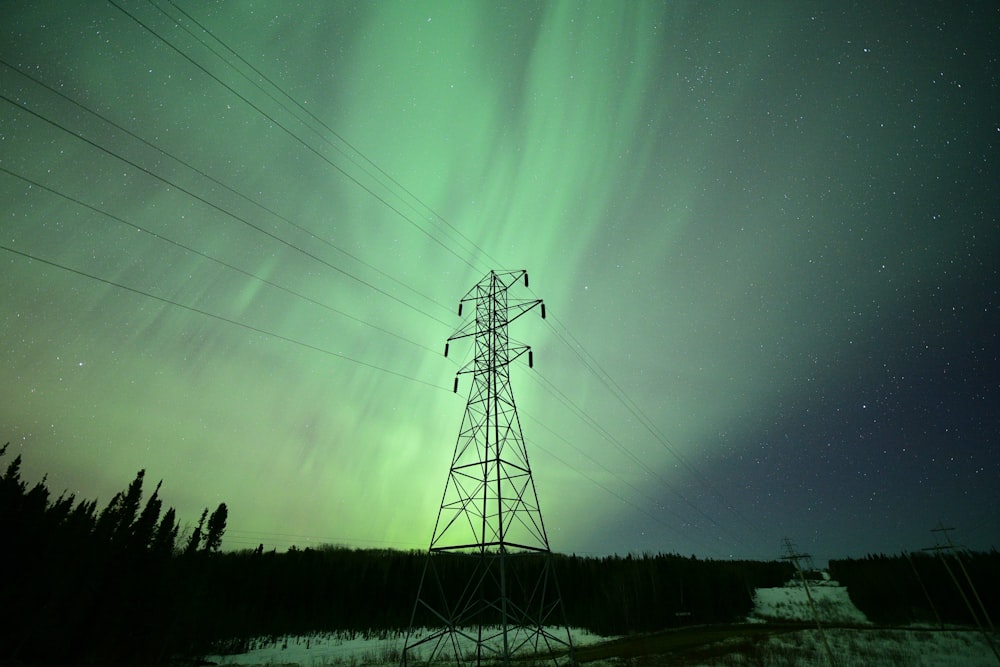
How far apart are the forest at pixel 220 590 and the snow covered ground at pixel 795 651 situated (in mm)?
8022

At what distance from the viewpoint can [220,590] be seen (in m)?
71.2

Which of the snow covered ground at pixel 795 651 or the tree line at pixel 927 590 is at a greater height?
the tree line at pixel 927 590

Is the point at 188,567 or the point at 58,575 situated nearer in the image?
the point at 58,575

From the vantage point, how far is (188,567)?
218 ft

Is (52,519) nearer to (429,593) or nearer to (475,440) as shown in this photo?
(429,593)

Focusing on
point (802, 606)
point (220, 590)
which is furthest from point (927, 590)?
point (220, 590)

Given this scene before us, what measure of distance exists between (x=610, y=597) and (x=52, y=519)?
3320 inches

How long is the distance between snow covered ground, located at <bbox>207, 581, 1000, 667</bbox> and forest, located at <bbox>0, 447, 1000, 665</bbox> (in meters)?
8.02

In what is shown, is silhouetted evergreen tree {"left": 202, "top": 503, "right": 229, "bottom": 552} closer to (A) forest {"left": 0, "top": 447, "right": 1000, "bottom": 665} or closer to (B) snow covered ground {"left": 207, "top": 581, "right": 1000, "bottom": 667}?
(A) forest {"left": 0, "top": 447, "right": 1000, "bottom": 665}

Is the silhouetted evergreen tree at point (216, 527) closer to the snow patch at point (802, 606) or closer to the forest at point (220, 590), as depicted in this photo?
the forest at point (220, 590)

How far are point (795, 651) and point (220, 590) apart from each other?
3060 inches

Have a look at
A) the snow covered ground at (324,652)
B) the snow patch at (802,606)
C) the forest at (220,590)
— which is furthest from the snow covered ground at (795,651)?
the snow patch at (802,606)

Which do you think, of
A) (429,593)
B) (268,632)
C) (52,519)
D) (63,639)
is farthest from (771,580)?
(52,519)

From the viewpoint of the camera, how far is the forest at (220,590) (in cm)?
5038
